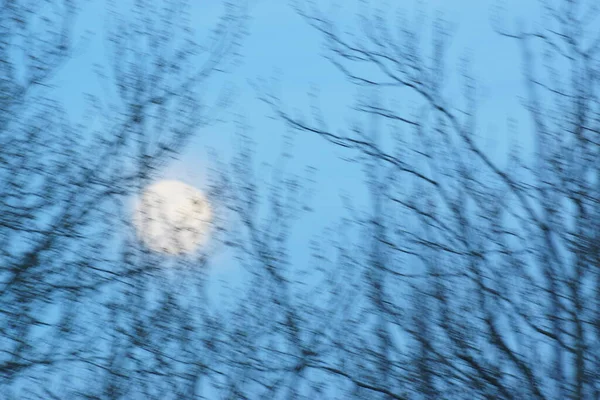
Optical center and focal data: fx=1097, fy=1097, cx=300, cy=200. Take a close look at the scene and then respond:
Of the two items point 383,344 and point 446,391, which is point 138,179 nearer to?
point 383,344

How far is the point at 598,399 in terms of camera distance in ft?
20.4

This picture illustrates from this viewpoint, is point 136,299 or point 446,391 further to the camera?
point 136,299

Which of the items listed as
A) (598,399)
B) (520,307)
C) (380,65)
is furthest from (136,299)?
(598,399)

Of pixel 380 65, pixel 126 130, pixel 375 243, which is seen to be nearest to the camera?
pixel 375 243

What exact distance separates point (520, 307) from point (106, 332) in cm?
324

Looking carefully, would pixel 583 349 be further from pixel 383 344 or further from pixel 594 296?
pixel 383 344

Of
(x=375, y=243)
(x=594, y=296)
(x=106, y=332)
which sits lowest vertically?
(x=106, y=332)

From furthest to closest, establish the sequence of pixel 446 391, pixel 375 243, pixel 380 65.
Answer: pixel 380 65
pixel 375 243
pixel 446 391

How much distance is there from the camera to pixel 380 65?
26.6 feet

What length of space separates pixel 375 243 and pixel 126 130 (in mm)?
2500

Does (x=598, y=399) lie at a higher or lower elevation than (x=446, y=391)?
higher

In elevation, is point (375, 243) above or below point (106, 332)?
above

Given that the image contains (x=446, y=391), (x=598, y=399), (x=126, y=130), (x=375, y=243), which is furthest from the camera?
(x=126, y=130)

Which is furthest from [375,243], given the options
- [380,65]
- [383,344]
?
[380,65]
